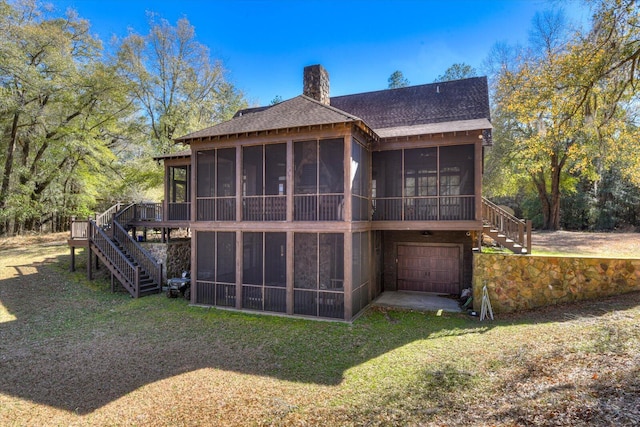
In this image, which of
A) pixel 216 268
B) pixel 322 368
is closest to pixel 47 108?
pixel 216 268

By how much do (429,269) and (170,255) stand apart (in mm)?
11146

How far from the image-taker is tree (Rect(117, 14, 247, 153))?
22.6 metres

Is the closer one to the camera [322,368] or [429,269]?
[322,368]

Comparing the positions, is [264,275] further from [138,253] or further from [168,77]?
[168,77]

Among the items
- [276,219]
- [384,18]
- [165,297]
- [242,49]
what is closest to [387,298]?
[276,219]

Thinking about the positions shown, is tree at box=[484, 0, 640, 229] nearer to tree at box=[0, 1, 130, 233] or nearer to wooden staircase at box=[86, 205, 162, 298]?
wooden staircase at box=[86, 205, 162, 298]

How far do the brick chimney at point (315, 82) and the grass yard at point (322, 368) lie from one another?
8.71 metres

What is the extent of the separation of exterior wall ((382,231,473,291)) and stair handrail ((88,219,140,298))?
9570 mm

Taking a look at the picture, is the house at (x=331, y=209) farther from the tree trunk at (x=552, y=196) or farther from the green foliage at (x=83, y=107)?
the tree trunk at (x=552, y=196)

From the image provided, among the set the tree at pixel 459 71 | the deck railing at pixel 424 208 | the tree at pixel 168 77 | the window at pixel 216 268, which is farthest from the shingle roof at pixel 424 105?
the tree at pixel 459 71

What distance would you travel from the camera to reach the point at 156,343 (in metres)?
8.36

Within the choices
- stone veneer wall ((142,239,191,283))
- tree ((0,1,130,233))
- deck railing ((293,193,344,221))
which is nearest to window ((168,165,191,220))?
stone veneer wall ((142,239,191,283))

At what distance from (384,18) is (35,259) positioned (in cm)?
2041

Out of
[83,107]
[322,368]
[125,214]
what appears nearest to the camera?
[322,368]
